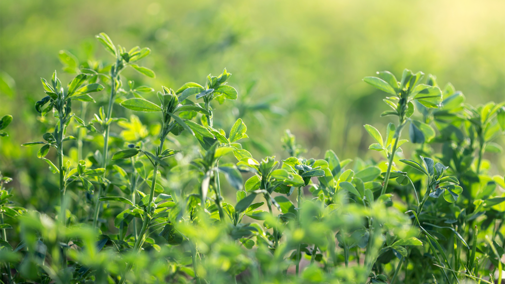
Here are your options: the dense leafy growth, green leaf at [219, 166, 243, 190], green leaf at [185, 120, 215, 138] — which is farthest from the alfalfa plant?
green leaf at [219, 166, 243, 190]

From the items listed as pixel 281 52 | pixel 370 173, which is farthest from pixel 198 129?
pixel 281 52

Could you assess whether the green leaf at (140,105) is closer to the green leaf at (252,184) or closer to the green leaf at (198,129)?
the green leaf at (198,129)

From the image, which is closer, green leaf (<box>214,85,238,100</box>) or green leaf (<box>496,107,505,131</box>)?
green leaf (<box>214,85,238,100</box>)

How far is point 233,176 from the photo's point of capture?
556 millimetres

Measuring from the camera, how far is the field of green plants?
1.93ft

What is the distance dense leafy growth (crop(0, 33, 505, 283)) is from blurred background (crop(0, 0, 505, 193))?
0.50 meters

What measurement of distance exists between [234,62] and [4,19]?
2266 millimetres

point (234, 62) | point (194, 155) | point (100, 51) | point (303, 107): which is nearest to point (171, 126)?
point (194, 155)

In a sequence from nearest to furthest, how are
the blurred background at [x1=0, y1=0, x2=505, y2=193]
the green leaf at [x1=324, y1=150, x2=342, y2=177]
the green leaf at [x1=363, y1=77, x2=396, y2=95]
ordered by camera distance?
1. the green leaf at [x1=363, y1=77, x2=396, y2=95]
2. the green leaf at [x1=324, y1=150, x2=342, y2=177]
3. the blurred background at [x1=0, y1=0, x2=505, y2=193]

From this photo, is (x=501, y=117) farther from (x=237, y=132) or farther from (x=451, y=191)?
(x=237, y=132)

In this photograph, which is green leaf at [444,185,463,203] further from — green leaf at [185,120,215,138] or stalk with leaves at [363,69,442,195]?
green leaf at [185,120,215,138]

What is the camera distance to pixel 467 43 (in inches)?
117

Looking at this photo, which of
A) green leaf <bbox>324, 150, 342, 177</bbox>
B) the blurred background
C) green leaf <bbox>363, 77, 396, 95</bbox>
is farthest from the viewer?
the blurred background

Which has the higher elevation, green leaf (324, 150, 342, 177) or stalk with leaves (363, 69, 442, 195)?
stalk with leaves (363, 69, 442, 195)
